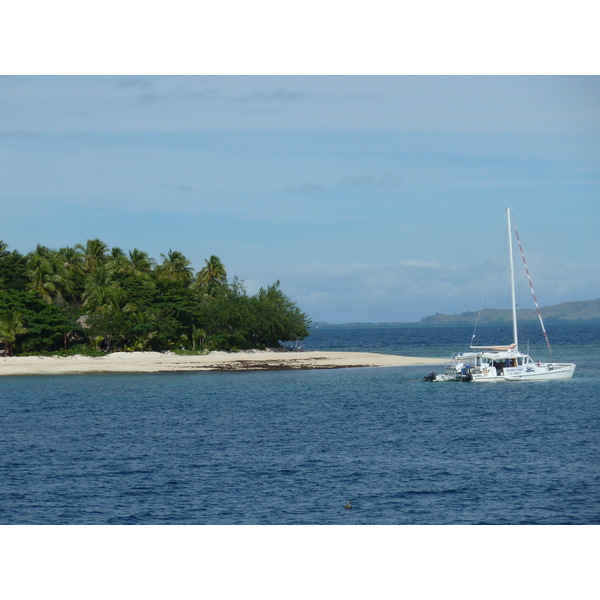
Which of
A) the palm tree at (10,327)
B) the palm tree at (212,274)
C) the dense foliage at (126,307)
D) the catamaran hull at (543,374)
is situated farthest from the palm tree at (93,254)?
the catamaran hull at (543,374)

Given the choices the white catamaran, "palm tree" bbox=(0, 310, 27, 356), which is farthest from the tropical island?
the white catamaran

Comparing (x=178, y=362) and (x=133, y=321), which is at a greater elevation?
(x=133, y=321)

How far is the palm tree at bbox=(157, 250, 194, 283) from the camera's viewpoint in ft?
330

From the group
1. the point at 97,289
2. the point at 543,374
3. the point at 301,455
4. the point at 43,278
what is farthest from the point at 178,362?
→ the point at 301,455

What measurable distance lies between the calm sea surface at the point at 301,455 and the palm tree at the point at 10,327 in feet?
63.7

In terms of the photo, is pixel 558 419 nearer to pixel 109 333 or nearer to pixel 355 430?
pixel 355 430

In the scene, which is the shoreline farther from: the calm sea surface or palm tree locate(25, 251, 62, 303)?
the calm sea surface

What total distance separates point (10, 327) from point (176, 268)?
102ft

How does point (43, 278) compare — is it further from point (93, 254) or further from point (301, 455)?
point (301, 455)

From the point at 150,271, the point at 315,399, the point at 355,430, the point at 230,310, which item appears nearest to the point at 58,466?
the point at 355,430

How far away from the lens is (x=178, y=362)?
7688 centimetres

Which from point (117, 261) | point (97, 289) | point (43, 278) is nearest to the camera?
point (97, 289)

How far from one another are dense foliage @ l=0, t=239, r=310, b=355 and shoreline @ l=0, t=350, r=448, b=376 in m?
2.38

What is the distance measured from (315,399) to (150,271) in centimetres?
5533
